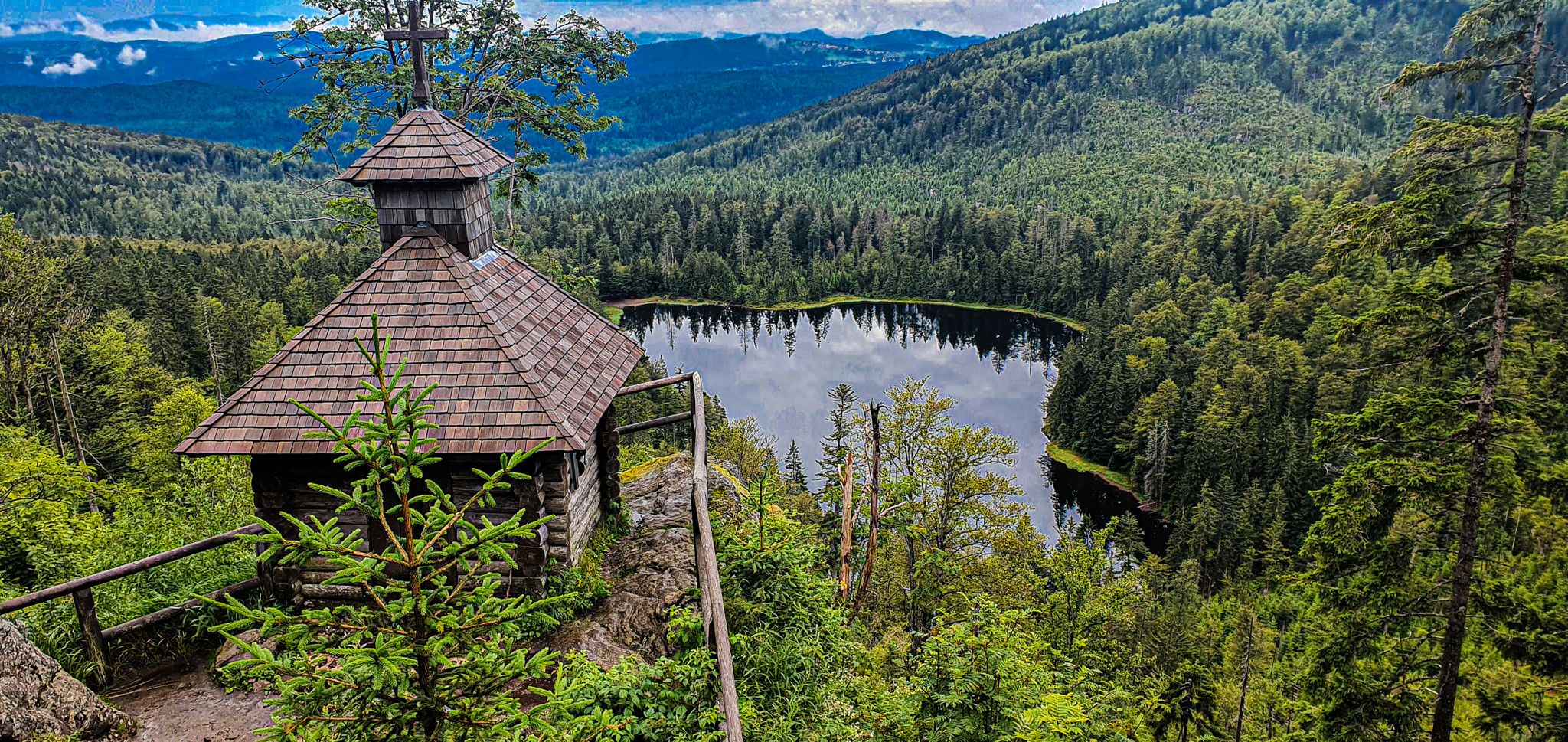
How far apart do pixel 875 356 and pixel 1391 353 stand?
8538 cm

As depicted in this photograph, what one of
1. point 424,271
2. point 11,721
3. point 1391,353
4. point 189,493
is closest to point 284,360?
point 424,271

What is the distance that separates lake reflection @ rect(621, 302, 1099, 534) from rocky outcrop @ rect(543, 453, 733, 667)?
4747cm

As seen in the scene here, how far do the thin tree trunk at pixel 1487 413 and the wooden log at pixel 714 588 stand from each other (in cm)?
1153

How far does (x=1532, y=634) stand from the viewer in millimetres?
12391

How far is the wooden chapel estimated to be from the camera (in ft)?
32.9

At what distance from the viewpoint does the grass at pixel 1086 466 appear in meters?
68.8

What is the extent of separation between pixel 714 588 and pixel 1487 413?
12.3 metres

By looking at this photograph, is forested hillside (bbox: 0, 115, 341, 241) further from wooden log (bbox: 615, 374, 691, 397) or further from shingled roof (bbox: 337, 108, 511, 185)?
wooden log (bbox: 615, 374, 691, 397)

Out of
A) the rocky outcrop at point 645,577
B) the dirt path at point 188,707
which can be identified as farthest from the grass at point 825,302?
the dirt path at point 188,707

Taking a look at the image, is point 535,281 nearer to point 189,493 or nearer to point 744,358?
point 189,493

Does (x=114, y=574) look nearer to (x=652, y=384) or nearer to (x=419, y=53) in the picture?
(x=652, y=384)

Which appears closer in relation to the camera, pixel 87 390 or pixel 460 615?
pixel 460 615

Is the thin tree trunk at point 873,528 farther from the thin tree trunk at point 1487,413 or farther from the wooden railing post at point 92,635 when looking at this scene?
the wooden railing post at point 92,635

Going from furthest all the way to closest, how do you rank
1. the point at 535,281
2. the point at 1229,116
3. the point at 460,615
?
the point at 1229,116 < the point at 535,281 < the point at 460,615
